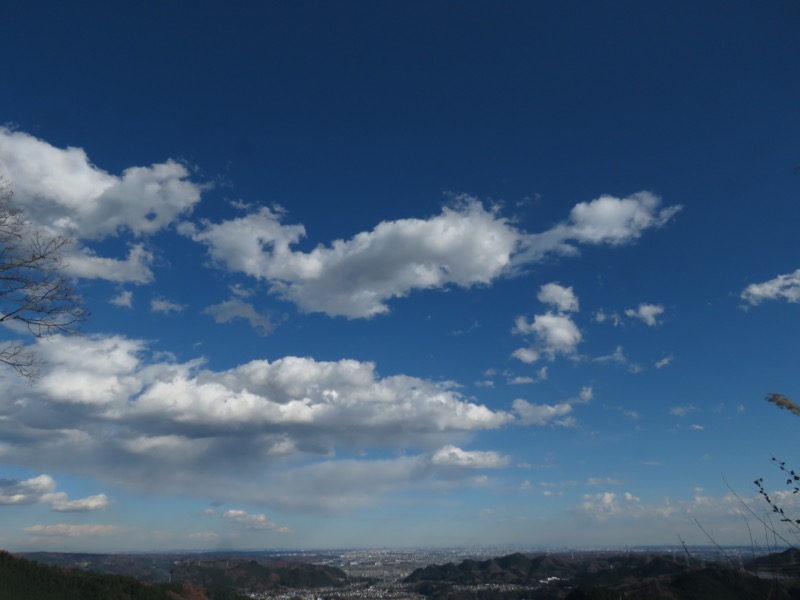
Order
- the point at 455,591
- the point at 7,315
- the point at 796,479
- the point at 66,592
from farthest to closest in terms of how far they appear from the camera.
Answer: the point at 455,591 → the point at 66,592 → the point at 7,315 → the point at 796,479

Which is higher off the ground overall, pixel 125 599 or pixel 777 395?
pixel 777 395

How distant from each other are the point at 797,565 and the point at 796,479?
1.32 metres

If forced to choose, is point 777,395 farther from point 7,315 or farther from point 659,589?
point 659,589

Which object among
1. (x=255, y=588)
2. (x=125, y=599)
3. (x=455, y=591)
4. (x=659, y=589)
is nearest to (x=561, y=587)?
(x=455, y=591)

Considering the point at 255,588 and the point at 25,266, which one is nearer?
the point at 25,266

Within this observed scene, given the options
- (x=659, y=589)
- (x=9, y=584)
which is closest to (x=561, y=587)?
(x=659, y=589)

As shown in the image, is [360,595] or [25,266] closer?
[25,266]

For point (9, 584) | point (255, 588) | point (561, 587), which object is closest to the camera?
point (9, 584)

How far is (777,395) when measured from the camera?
392 cm

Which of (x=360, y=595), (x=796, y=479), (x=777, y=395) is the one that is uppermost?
(x=777, y=395)

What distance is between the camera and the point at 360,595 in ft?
598

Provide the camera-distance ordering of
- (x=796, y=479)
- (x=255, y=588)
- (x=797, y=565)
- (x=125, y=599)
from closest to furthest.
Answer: (x=796, y=479)
(x=797, y=565)
(x=125, y=599)
(x=255, y=588)

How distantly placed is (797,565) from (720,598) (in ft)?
351

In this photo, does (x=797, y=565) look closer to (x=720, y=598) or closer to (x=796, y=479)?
(x=796, y=479)
